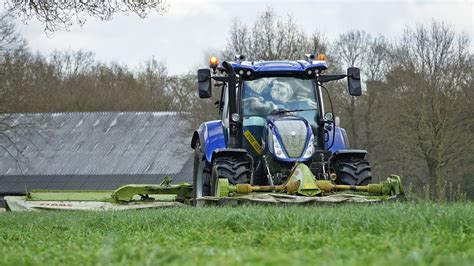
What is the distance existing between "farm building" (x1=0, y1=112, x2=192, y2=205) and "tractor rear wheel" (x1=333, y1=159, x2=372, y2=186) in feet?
136

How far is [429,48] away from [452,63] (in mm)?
2425

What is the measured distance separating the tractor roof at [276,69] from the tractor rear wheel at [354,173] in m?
1.73

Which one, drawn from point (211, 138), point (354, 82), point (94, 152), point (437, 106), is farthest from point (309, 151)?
point (94, 152)

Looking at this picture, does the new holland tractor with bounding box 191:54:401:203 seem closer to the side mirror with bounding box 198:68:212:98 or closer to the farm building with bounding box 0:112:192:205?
the side mirror with bounding box 198:68:212:98

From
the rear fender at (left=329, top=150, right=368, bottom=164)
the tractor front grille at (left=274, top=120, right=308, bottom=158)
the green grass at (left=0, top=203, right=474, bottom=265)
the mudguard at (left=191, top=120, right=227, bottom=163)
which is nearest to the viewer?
the green grass at (left=0, top=203, right=474, bottom=265)

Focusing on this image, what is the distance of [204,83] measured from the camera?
624 inches

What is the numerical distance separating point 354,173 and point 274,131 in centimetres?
146

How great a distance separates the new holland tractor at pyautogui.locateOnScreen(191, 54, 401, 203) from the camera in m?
14.9

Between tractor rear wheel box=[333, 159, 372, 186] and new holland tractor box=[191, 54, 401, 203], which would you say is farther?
tractor rear wheel box=[333, 159, 372, 186]

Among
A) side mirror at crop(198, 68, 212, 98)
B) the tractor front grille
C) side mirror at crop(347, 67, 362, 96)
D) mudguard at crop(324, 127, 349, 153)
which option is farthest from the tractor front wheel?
side mirror at crop(347, 67, 362, 96)

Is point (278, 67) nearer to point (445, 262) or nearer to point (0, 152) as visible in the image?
point (445, 262)

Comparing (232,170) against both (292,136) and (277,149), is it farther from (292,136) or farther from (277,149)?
(292,136)

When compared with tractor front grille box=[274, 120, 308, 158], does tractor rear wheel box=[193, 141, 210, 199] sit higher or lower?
lower

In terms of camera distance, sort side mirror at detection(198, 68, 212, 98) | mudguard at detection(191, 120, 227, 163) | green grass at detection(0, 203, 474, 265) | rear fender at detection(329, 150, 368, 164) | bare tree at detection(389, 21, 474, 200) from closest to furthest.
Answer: green grass at detection(0, 203, 474, 265)
rear fender at detection(329, 150, 368, 164)
side mirror at detection(198, 68, 212, 98)
mudguard at detection(191, 120, 227, 163)
bare tree at detection(389, 21, 474, 200)
